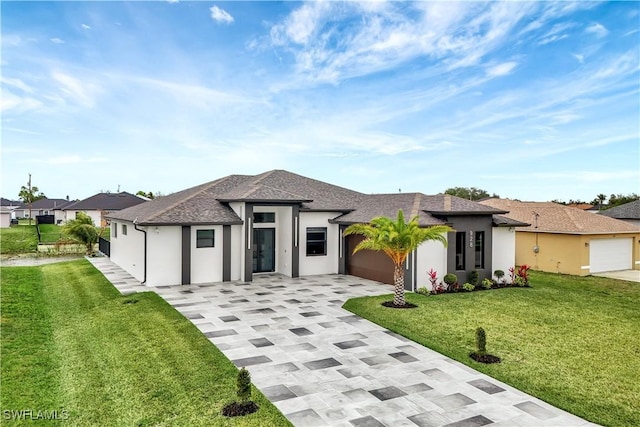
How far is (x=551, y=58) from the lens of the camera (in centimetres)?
1822

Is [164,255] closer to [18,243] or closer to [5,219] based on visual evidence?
[18,243]

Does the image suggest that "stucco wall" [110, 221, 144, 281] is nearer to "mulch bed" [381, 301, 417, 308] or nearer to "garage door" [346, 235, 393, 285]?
"garage door" [346, 235, 393, 285]

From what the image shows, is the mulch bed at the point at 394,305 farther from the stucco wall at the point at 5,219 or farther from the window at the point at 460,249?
the stucco wall at the point at 5,219

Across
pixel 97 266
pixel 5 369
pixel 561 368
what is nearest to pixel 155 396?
pixel 5 369

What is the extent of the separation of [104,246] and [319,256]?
15.5m

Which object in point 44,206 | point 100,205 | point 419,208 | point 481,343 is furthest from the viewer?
point 44,206

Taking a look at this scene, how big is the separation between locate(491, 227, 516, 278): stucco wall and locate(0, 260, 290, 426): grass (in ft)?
42.5

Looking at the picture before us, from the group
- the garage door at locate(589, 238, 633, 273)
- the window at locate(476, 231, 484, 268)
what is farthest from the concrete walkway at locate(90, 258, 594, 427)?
the garage door at locate(589, 238, 633, 273)

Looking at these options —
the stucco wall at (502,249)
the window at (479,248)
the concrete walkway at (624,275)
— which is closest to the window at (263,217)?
the window at (479,248)

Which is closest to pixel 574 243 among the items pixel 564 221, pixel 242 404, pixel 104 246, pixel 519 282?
pixel 564 221

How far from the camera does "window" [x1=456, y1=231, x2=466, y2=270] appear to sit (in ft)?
53.6

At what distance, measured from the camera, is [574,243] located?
2075 cm

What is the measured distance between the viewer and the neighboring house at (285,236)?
1588 centimetres

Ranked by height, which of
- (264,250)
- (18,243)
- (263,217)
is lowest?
(18,243)
